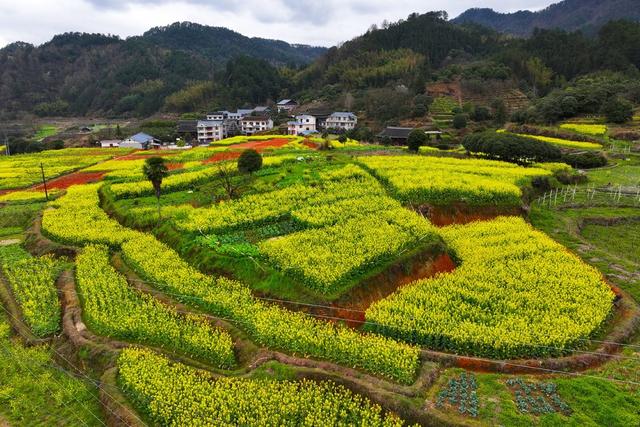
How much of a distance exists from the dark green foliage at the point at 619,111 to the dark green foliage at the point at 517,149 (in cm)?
2138

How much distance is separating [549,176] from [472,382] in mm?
27826

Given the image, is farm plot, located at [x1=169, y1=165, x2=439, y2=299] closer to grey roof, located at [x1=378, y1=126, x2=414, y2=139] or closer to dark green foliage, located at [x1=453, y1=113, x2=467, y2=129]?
grey roof, located at [x1=378, y1=126, x2=414, y2=139]

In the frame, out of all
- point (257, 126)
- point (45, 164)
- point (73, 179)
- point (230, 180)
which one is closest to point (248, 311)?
point (230, 180)

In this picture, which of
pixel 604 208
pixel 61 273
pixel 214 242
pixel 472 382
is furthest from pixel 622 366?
pixel 61 273

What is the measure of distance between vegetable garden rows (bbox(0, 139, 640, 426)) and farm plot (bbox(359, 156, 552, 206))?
0.15 m

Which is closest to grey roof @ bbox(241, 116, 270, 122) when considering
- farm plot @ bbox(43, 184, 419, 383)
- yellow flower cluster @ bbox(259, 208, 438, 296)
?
farm plot @ bbox(43, 184, 419, 383)

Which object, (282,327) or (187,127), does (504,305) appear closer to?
(282,327)

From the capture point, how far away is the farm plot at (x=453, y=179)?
27.8m

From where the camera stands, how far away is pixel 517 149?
130 ft

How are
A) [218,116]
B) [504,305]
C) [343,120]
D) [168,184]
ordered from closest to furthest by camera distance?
1. [504,305]
2. [168,184]
3. [343,120]
4. [218,116]

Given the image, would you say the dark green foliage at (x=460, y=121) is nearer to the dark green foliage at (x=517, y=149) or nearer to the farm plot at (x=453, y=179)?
the dark green foliage at (x=517, y=149)

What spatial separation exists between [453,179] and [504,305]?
15001mm

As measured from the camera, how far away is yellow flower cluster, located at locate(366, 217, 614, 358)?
1434 cm

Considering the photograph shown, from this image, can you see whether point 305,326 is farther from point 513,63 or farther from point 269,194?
point 513,63
